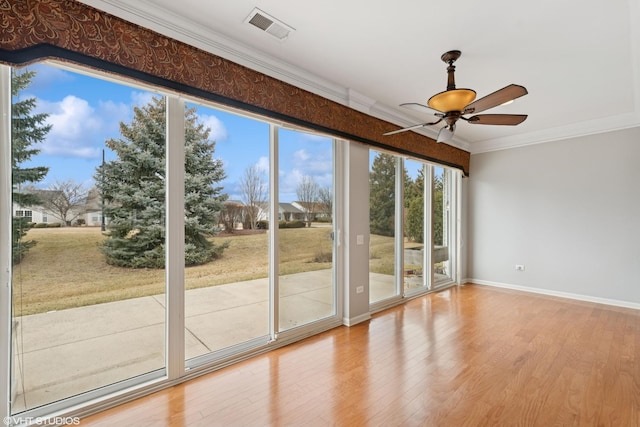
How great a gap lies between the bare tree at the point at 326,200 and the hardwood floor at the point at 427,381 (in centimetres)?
144

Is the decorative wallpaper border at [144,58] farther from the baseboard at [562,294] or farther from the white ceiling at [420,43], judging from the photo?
the baseboard at [562,294]

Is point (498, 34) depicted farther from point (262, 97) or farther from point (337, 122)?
point (262, 97)

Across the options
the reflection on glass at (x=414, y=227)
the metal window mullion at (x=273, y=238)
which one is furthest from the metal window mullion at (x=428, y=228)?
the metal window mullion at (x=273, y=238)

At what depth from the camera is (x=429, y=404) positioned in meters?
2.11

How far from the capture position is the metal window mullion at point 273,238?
3.01 m

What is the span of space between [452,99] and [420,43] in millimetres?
595

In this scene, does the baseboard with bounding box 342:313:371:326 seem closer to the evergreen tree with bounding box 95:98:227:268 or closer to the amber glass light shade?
the evergreen tree with bounding box 95:98:227:268

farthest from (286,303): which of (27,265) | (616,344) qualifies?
(616,344)

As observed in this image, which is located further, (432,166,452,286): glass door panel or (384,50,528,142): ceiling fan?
(432,166,452,286): glass door panel

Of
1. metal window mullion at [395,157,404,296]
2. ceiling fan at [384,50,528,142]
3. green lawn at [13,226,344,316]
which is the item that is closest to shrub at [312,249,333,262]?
green lawn at [13,226,344,316]

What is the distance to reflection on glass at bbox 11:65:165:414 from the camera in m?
1.87

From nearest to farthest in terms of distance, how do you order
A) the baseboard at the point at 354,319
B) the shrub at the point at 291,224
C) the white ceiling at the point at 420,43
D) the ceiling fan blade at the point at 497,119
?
1. the white ceiling at the point at 420,43
2. the ceiling fan blade at the point at 497,119
3. the shrub at the point at 291,224
4. the baseboard at the point at 354,319

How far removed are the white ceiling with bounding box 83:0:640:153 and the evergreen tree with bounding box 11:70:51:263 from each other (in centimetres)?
71

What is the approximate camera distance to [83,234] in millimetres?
2084
